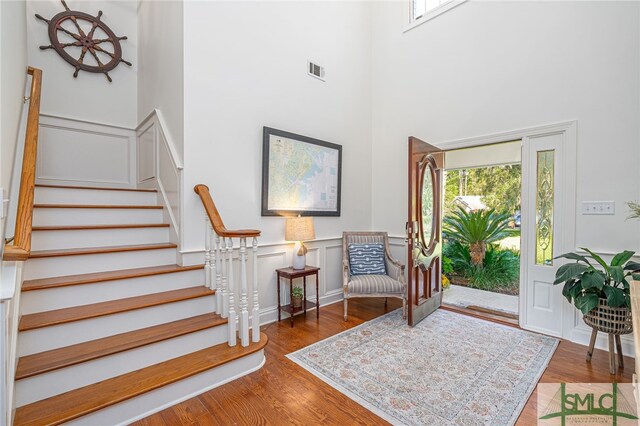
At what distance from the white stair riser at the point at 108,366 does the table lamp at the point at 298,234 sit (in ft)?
3.84

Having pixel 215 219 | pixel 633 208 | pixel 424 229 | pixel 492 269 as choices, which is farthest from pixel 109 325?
pixel 492 269

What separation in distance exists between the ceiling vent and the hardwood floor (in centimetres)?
304

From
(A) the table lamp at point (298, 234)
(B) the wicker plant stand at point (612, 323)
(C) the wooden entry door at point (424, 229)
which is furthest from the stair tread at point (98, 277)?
(B) the wicker plant stand at point (612, 323)

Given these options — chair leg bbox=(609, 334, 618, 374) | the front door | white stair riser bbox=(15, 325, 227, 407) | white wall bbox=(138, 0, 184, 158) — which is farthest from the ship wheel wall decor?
chair leg bbox=(609, 334, 618, 374)

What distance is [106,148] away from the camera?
385 centimetres

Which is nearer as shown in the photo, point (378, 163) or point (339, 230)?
point (339, 230)

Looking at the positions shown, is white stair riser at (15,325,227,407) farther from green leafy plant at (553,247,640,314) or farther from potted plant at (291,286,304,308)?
green leafy plant at (553,247,640,314)

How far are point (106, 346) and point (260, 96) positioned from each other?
2.55 m

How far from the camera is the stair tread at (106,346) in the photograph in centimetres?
165

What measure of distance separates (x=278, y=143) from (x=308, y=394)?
2374 millimetres

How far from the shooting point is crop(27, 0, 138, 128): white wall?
345 centimetres

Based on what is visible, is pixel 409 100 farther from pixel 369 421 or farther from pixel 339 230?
pixel 369 421

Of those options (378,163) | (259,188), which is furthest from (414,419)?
(378,163)

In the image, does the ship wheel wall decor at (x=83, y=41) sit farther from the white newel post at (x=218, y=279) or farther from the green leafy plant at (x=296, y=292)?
the green leafy plant at (x=296, y=292)
